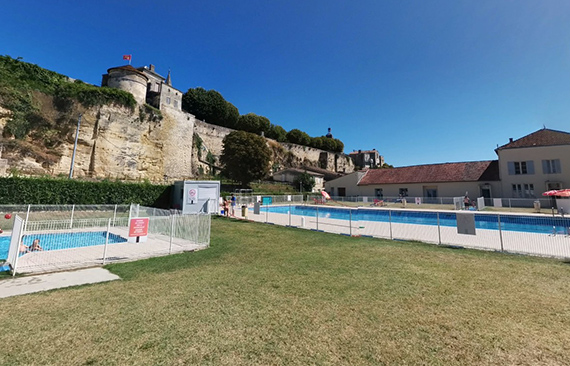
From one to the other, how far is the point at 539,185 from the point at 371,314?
33.3 m

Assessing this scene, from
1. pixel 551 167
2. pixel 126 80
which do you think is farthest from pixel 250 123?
pixel 551 167

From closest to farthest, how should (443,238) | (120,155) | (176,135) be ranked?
(443,238) < (120,155) < (176,135)

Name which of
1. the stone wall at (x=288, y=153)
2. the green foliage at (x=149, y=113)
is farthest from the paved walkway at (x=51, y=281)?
the stone wall at (x=288, y=153)

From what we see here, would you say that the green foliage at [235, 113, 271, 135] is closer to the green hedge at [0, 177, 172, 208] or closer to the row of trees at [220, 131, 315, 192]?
the row of trees at [220, 131, 315, 192]

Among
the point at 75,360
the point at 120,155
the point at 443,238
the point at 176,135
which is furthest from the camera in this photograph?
the point at 176,135

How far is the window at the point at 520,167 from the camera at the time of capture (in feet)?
81.9

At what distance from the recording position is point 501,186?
26391 millimetres

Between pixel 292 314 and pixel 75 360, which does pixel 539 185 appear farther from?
pixel 75 360

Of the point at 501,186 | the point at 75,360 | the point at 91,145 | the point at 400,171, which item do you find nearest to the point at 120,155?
the point at 91,145

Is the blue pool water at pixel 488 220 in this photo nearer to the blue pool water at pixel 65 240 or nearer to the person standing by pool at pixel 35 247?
the blue pool water at pixel 65 240

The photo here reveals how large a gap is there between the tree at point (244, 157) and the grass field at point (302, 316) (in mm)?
27724

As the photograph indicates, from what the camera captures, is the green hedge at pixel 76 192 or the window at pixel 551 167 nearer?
the green hedge at pixel 76 192

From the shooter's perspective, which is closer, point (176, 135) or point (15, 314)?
point (15, 314)

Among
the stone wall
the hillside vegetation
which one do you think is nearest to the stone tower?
the hillside vegetation
